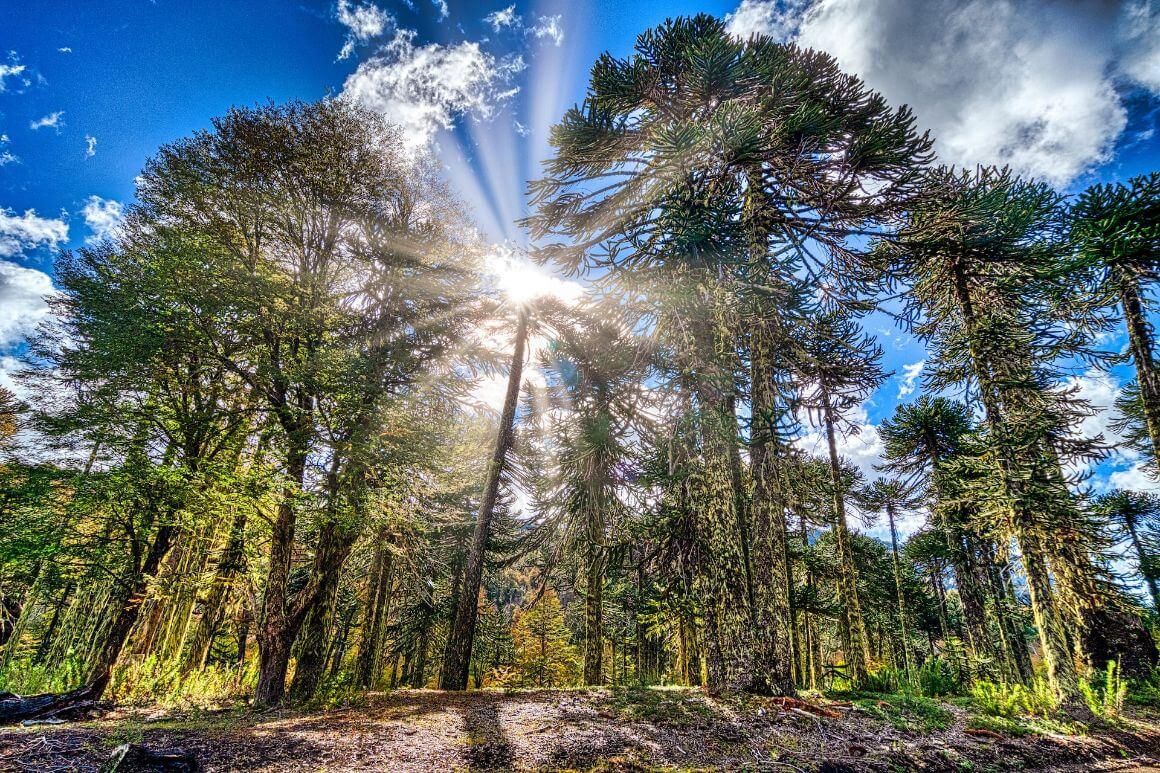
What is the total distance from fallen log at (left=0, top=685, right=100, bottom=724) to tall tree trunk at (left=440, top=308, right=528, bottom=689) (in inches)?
218

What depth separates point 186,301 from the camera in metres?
7.58

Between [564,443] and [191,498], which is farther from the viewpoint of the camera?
[564,443]

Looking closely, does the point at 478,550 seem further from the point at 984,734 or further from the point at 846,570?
the point at 846,570

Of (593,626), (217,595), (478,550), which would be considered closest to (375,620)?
(217,595)

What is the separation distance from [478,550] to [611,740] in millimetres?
7194

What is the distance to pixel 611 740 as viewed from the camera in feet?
11.4

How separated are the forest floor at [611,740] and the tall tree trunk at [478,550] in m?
4.12

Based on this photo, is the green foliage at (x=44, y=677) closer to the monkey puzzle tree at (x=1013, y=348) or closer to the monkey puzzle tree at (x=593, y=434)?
the monkey puzzle tree at (x=593, y=434)

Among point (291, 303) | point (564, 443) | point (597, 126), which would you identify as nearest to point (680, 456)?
point (564, 443)

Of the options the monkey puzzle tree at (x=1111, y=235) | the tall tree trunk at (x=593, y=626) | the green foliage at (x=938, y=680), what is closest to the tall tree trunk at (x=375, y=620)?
the tall tree trunk at (x=593, y=626)

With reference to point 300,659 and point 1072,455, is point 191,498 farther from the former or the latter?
point 1072,455

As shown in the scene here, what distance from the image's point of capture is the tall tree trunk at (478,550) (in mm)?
9188

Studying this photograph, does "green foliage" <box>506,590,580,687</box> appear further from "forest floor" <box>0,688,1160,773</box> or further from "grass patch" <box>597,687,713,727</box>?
"forest floor" <box>0,688,1160,773</box>

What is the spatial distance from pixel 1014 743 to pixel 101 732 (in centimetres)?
888
